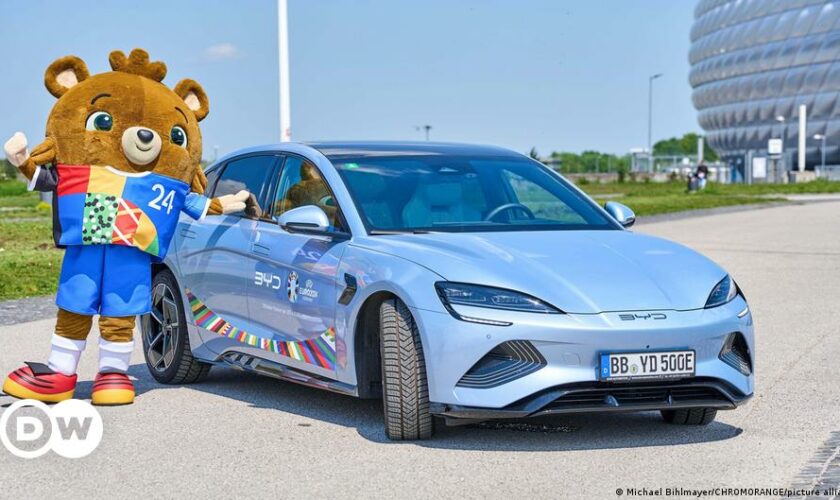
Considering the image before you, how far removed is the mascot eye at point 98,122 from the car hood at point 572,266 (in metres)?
1.81

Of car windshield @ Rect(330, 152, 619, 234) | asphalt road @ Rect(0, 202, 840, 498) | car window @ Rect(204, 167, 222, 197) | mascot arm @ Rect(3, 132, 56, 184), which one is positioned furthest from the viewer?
car window @ Rect(204, 167, 222, 197)

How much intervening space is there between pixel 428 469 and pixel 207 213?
2.89 m

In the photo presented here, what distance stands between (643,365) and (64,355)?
342cm

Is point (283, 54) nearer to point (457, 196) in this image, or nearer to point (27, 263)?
point (27, 263)

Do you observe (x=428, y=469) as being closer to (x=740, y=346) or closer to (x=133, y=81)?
(x=740, y=346)

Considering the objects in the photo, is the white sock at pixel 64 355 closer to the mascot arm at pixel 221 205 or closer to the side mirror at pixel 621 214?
the mascot arm at pixel 221 205

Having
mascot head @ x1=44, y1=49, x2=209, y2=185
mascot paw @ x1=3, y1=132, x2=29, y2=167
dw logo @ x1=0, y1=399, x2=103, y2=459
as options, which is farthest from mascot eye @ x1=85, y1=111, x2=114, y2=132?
dw logo @ x1=0, y1=399, x2=103, y2=459

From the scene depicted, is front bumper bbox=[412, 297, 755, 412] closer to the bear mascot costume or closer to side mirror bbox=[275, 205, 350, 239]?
side mirror bbox=[275, 205, 350, 239]

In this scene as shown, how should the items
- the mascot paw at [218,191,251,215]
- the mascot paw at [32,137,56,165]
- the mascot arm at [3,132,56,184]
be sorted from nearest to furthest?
Answer: the mascot arm at [3,132,56,184], the mascot paw at [32,137,56,165], the mascot paw at [218,191,251,215]

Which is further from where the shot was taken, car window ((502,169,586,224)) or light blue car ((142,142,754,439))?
car window ((502,169,586,224))

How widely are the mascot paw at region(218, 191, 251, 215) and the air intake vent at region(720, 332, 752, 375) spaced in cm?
295

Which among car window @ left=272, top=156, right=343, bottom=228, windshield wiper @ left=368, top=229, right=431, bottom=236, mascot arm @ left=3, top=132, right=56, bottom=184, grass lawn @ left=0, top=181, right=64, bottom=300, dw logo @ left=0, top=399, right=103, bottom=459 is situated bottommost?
grass lawn @ left=0, top=181, right=64, bottom=300

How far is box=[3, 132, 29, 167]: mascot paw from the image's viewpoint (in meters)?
7.44

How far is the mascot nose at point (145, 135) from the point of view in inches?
303
